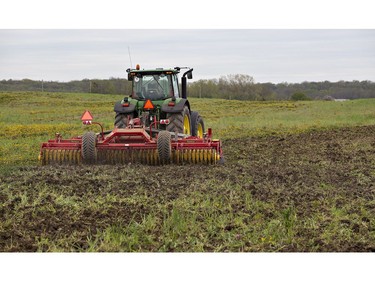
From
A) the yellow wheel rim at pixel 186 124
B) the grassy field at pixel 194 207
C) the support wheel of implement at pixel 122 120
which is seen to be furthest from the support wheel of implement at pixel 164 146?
the yellow wheel rim at pixel 186 124

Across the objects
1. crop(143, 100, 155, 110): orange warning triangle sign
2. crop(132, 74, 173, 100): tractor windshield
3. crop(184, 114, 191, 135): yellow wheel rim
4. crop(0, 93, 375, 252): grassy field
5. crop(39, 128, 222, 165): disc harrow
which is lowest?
crop(0, 93, 375, 252): grassy field

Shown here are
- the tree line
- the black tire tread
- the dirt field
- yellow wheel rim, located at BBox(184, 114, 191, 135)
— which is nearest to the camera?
the dirt field

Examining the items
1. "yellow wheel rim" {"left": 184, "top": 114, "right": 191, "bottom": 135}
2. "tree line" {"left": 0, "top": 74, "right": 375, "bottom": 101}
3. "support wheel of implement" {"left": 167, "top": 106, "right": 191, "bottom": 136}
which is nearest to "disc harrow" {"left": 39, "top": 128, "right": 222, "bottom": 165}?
"support wheel of implement" {"left": 167, "top": 106, "right": 191, "bottom": 136}

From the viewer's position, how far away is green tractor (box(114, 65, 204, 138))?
1260 centimetres

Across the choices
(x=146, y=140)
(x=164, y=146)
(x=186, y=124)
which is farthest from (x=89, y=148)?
(x=186, y=124)

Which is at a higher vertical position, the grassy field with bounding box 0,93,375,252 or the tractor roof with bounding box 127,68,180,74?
the tractor roof with bounding box 127,68,180,74

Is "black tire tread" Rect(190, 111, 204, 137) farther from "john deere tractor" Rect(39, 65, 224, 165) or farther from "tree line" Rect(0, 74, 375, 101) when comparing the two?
"tree line" Rect(0, 74, 375, 101)

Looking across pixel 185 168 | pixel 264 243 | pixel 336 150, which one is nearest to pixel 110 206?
pixel 264 243

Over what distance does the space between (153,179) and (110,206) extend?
2.04 meters

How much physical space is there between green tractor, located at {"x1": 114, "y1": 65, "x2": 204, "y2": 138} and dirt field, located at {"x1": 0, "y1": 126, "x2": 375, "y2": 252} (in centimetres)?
222

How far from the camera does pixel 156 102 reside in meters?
13.0

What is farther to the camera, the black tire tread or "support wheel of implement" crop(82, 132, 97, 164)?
the black tire tread

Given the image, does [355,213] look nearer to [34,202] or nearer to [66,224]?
[66,224]

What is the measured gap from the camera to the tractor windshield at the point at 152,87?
13.0 meters
